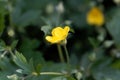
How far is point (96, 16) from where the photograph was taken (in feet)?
7.32

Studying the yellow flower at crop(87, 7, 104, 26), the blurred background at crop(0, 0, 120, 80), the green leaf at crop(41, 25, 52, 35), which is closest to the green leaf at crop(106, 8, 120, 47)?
the blurred background at crop(0, 0, 120, 80)

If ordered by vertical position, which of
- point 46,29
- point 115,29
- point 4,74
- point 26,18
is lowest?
point 4,74

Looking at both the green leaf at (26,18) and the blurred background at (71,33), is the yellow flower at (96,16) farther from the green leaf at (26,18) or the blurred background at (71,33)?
the green leaf at (26,18)

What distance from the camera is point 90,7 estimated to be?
227cm

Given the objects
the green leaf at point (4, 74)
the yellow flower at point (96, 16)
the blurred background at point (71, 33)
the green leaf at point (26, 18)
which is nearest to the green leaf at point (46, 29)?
the blurred background at point (71, 33)

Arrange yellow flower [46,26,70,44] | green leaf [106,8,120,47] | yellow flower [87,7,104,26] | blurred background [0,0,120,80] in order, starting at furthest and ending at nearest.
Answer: yellow flower [87,7,104,26] < green leaf [106,8,120,47] < blurred background [0,0,120,80] < yellow flower [46,26,70,44]

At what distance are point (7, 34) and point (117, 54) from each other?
0.57m

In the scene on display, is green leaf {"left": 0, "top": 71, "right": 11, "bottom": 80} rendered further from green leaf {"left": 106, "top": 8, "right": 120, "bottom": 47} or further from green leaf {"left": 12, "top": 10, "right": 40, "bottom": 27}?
green leaf {"left": 106, "top": 8, "right": 120, "bottom": 47}

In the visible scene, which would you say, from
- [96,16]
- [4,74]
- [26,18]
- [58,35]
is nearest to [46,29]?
[58,35]

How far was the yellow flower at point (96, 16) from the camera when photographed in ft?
7.33

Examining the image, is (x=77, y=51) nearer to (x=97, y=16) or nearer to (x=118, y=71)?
(x=97, y=16)

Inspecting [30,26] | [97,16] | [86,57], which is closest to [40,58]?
[86,57]

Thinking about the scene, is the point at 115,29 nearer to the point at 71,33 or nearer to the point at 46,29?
the point at 71,33

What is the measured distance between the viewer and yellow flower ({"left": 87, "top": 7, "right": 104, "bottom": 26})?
223 cm
